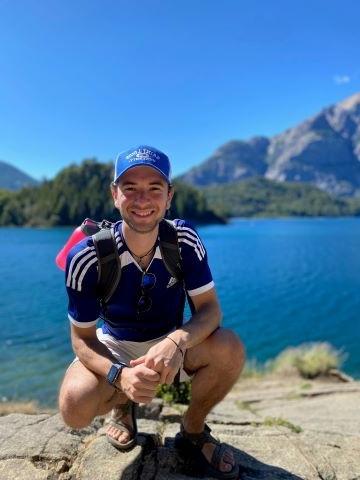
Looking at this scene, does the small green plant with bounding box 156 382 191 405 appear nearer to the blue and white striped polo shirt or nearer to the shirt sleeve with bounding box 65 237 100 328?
the blue and white striped polo shirt

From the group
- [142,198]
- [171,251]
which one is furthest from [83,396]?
[142,198]

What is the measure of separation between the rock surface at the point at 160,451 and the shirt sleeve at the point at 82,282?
1.32m

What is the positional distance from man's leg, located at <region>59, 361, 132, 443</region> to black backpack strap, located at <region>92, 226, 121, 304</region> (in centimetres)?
72

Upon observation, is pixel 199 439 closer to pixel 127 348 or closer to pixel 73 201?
pixel 127 348

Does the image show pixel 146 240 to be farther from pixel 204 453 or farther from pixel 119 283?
pixel 204 453

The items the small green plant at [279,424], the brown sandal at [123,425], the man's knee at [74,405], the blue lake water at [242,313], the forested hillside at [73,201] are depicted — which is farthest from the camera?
the forested hillside at [73,201]

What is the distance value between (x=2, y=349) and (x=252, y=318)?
13.2 m

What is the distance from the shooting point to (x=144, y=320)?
13.3 ft

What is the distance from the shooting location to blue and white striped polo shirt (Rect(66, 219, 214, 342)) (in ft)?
12.1

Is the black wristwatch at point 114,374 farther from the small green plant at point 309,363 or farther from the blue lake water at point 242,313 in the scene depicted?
the small green plant at point 309,363

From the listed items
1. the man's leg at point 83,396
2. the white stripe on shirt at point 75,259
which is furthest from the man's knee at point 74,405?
the white stripe on shirt at point 75,259

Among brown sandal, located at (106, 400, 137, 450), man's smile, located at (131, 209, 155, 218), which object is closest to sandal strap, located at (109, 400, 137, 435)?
brown sandal, located at (106, 400, 137, 450)

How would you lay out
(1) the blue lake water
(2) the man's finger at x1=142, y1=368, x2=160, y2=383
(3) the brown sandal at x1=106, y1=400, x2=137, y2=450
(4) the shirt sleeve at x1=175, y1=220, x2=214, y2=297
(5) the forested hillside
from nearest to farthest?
(2) the man's finger at x1=142, y1=368, x2=160, y2=383, (4) the shirt sleeve at x1=175, y1=220, x2=214, y2=297, (3) the brown sandal at x1=106, y1=400, x2=137, y2=450, (1) the blue lake water, (5) the forested hillside

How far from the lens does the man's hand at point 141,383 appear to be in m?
3.31
